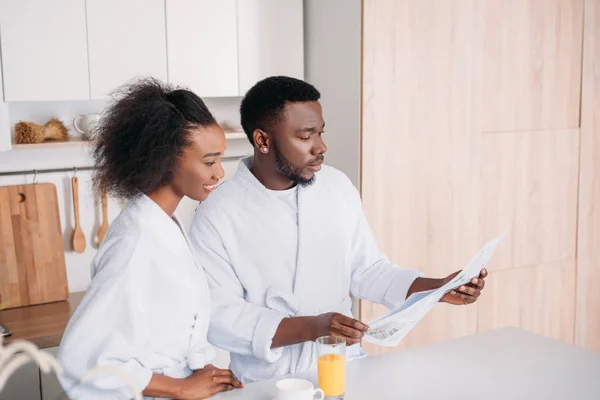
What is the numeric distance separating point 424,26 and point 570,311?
1.66 meters

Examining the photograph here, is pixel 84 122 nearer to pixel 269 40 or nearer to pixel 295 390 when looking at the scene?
pixel 269 40

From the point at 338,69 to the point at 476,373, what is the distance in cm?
154

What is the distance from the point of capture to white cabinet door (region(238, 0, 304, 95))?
2914mm

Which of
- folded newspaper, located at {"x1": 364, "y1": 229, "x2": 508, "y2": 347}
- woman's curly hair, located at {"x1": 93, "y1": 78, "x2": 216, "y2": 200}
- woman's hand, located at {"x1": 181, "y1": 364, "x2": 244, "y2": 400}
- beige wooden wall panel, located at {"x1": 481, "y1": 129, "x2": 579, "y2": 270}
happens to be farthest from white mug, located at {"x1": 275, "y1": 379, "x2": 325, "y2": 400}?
beige wooden wall panel, located at {"x1": 481, "y1": 129, "x2": 579, "y2": 270}

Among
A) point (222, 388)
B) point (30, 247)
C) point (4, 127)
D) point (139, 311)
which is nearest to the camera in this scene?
point (139, 311)

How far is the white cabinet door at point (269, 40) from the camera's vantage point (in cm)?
291

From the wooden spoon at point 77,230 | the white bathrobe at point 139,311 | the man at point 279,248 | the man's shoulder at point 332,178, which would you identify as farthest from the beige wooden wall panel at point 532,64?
the white bathrobe at point 139,311

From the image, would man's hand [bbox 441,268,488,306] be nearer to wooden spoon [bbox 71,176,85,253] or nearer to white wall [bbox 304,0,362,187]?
white wall [bbox 304,0,362,187]

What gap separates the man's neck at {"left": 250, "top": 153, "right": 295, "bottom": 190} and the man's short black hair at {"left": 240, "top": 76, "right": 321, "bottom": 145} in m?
0.07

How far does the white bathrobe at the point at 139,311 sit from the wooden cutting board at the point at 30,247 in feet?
4.24

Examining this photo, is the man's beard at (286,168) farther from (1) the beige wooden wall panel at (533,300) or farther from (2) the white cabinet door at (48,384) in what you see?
(1) the beige wooden wall panel at (533,300)

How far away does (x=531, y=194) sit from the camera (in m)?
3.40

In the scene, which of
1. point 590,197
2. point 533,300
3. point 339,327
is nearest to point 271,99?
point 339,327

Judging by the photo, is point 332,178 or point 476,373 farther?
point 332,178
